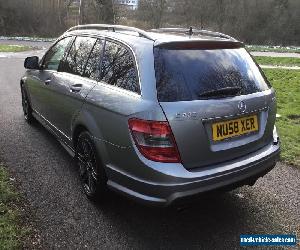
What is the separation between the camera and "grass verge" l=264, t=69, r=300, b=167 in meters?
5.72

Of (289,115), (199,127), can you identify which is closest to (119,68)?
(199,127)

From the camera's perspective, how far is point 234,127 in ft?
11.2

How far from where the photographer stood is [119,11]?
48406 millimetres

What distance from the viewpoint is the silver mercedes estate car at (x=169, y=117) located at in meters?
3.14

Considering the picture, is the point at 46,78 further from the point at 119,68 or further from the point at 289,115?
the point at 289,115

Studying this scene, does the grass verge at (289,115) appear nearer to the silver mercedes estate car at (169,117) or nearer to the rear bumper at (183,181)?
the silver mercedes estate car at (169,117)

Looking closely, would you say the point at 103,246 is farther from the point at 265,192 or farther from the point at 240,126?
the point at 265,192

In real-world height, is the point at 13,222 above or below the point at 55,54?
below

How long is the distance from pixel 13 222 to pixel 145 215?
125 centimetres

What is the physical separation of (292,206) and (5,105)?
6.25 meters

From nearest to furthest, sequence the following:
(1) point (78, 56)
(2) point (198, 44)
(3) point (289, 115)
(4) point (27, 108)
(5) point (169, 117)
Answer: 1. (5) point (169, 117)
2. (2) point (198, 44)
3. (1) point (78, 56)
4. (4) point (27, 108)
5. (3) point (289, 115)

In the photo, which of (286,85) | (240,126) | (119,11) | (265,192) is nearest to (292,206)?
(265,192)

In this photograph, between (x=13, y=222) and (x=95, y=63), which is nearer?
(x=13, y=222)

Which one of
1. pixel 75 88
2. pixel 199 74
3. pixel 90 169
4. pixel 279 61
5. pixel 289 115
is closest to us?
pixel 199 74
